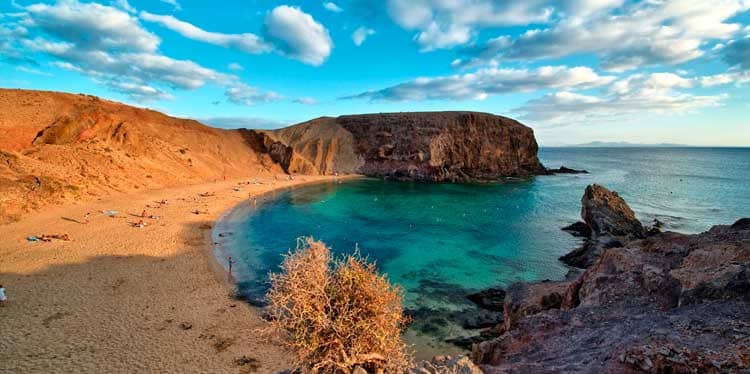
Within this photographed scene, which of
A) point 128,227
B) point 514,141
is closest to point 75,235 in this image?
point 128,227

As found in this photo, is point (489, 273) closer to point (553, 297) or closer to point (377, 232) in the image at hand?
point (553, 297)

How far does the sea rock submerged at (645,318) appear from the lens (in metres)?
6.82

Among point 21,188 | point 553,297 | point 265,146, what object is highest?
point 265,146

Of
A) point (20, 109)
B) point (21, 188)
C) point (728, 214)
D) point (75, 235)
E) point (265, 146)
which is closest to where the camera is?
point (75, 235)

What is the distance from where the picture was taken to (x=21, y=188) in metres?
30.6

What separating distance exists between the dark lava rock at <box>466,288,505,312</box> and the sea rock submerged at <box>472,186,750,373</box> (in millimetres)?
4325

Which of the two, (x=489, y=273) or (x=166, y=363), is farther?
(x=489, y=273)

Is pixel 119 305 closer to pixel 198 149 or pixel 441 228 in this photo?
pixel 441 228

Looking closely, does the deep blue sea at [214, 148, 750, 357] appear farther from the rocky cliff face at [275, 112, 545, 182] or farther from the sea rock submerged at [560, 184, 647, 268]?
the rocky cliff face at [275, 112, 545, 182]

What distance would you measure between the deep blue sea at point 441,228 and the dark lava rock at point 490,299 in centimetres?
87

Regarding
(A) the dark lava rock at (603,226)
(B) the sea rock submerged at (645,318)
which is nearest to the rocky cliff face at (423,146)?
(A) the dark lava rock at (603,226)

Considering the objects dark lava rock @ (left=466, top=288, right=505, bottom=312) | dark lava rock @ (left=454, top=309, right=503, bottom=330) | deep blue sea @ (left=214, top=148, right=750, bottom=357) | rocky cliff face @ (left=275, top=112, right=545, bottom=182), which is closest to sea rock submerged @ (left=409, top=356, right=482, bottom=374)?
deep blue sea @ (left=214, top=148, right=750, bottom=357)

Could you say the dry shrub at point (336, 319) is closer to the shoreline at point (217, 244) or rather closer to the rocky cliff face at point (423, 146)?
the shoreline at point (217, 244)

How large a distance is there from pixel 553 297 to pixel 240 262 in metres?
19.7
